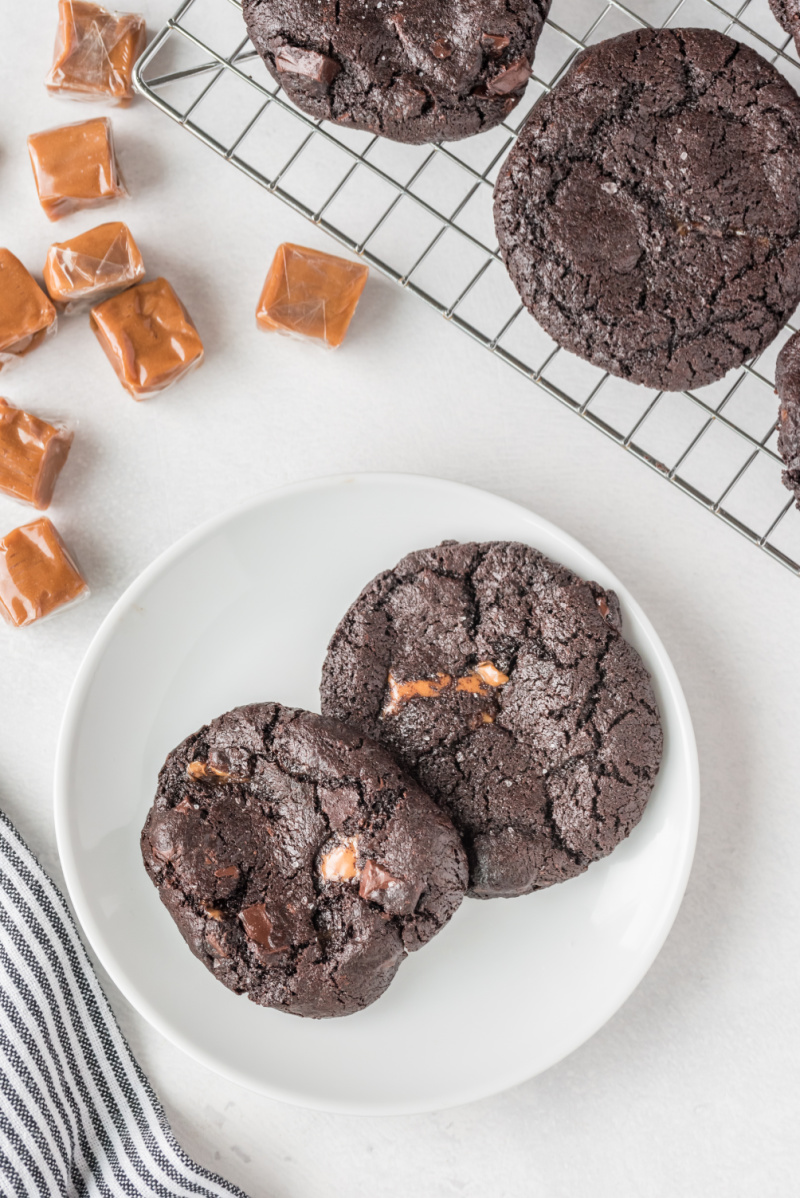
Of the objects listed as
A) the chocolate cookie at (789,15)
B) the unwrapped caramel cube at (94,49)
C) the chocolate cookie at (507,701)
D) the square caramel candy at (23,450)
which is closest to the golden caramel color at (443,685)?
the chocolate cookie at (507,701)

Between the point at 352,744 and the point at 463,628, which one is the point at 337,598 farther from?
the point at 352,744

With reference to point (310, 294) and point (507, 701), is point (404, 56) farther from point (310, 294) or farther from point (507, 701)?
point (507, 701)

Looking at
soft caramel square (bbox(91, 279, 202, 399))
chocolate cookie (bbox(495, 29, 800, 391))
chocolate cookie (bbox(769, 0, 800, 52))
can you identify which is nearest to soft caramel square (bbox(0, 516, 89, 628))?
soft caramel square (bbox(91, 279, 202, 399))

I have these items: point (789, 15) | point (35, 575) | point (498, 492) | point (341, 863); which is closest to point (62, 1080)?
point (341, 863)

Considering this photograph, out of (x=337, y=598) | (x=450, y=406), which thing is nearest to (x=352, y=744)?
(x=337, y=598)

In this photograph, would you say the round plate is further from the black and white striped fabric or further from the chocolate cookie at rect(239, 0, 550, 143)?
the chocolate cookie at rect(239, 0, 550, 143)
